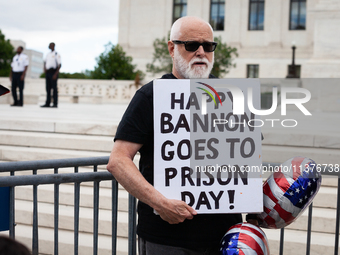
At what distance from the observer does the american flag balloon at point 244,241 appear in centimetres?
219

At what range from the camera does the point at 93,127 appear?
740 centimetres

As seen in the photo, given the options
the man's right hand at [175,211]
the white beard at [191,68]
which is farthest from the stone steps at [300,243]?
the white beard at [191,68]

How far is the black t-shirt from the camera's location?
2.26m

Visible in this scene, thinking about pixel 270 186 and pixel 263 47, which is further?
pixel 263 47

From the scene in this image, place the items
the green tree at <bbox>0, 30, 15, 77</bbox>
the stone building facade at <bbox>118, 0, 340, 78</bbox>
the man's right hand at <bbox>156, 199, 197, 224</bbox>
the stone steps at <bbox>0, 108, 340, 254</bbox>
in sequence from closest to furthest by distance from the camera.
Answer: the man's right hand at <bbox>156, 199, 197, 224</bbox>
the stone steps at <bbox>0, 108, 340, 254</bbox>
the stone building facade at <bbox>118, 0, 340, 78</bbox>
the green tree at <bbox>0, 30, 15, 77</bbox>

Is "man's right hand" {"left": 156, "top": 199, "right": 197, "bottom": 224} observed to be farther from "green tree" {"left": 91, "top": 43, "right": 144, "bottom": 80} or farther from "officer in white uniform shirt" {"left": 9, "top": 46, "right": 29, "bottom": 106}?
"green tree" {"left": 91, "top": 43, "right": 144, "bottom": 80}

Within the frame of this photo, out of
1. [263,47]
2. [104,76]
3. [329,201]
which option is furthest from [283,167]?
[263,47]

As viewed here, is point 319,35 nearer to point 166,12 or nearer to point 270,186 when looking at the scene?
point 270,186

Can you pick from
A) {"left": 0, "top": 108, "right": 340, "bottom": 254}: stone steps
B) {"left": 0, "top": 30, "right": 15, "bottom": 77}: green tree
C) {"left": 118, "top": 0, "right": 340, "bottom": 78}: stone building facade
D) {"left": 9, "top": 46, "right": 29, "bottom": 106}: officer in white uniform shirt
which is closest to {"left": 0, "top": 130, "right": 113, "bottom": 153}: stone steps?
{"left": 0, "top": 108, "right": 340, "bottom": 254}: stone steps

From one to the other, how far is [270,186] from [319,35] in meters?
19.3

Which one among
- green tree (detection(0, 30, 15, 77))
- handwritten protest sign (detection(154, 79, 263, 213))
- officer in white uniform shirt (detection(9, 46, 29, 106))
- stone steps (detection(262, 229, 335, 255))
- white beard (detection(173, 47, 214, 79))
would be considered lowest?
stone steps (detection(262, 229, 335, 255))

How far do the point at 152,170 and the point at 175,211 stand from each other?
285 millimetres

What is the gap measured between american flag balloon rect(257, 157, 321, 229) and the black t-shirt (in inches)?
10.3

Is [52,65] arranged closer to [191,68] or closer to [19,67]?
[19,67]
